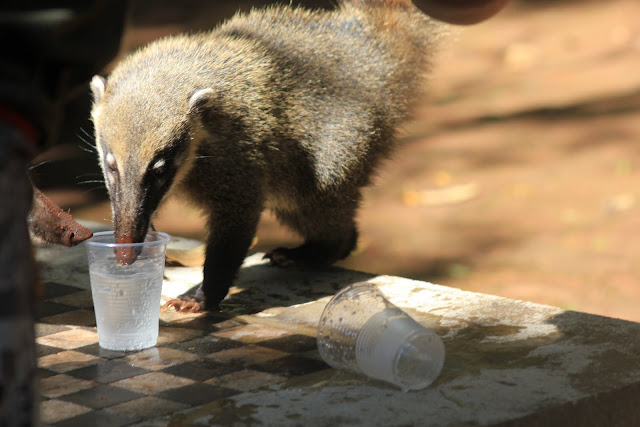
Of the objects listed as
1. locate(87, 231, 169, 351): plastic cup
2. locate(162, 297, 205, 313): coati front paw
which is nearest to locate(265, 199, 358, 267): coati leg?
locate(162, 297, 205, 313): coati front paw

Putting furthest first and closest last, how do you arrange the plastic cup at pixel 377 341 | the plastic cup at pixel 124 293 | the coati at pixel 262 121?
the coati at pixel 262 121
the plastic cup at pixel 124 293
the plastic cup at pixel 377 341

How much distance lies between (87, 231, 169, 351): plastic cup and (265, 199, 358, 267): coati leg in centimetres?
104

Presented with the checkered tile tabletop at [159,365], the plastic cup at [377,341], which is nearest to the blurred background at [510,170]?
the checkered tile tabletop at [159,365]

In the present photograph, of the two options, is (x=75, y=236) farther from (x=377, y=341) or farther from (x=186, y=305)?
(x=377, y=341)

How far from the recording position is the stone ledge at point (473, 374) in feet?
6.86

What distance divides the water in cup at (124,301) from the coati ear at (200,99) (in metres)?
0.71

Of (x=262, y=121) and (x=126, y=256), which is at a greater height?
(x=262, y=121)

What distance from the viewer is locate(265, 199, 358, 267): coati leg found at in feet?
11.6

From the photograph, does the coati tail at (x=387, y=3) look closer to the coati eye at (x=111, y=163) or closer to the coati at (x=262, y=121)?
the coati at (x=262, y=121)

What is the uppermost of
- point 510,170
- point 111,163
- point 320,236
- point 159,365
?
point 510,170

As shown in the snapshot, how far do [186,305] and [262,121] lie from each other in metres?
0.75

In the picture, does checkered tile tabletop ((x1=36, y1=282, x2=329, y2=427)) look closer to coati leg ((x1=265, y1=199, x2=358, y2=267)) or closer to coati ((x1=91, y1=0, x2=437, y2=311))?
coati ((x1=91, y1=0, x2=437, y2=311))

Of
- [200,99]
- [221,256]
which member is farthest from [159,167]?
[221,256]

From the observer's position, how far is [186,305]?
3051 mm
